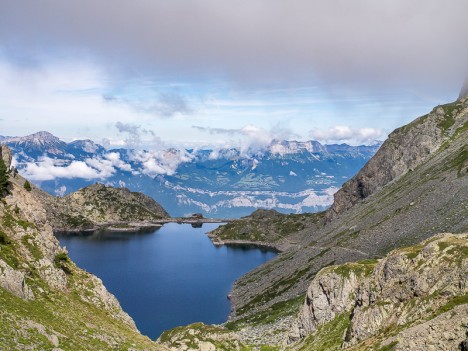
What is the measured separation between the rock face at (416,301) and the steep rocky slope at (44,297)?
2691 centimetres

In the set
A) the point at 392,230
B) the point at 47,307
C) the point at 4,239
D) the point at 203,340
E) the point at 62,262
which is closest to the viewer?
the point at 47,307

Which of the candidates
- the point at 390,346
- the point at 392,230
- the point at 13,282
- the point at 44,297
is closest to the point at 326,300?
the point at 390,346

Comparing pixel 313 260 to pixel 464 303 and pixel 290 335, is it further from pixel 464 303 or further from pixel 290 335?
pixel 464 303

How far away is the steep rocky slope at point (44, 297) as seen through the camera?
3672 cm

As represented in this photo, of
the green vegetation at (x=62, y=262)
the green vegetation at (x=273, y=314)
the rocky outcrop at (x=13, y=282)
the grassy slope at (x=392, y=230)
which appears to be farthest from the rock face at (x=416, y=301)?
the grassy slope at (x=392, y=230)

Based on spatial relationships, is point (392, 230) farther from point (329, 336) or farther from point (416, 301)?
point (416, 301)

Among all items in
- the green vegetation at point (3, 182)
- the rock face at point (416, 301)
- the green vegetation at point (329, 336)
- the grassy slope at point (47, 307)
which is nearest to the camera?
the rock face at point (416, 301)

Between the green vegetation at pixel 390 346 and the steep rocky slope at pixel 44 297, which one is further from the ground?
the steep rocky slope at pixel 44 297

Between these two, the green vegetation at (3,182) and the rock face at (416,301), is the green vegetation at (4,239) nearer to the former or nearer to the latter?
the green vegetation at (3,182)

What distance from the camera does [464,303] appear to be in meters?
38.8

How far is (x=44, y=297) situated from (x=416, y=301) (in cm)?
4138

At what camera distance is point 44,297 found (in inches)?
1877

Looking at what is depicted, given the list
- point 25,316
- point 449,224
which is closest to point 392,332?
point 25,316

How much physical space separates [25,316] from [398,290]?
1648 inches
